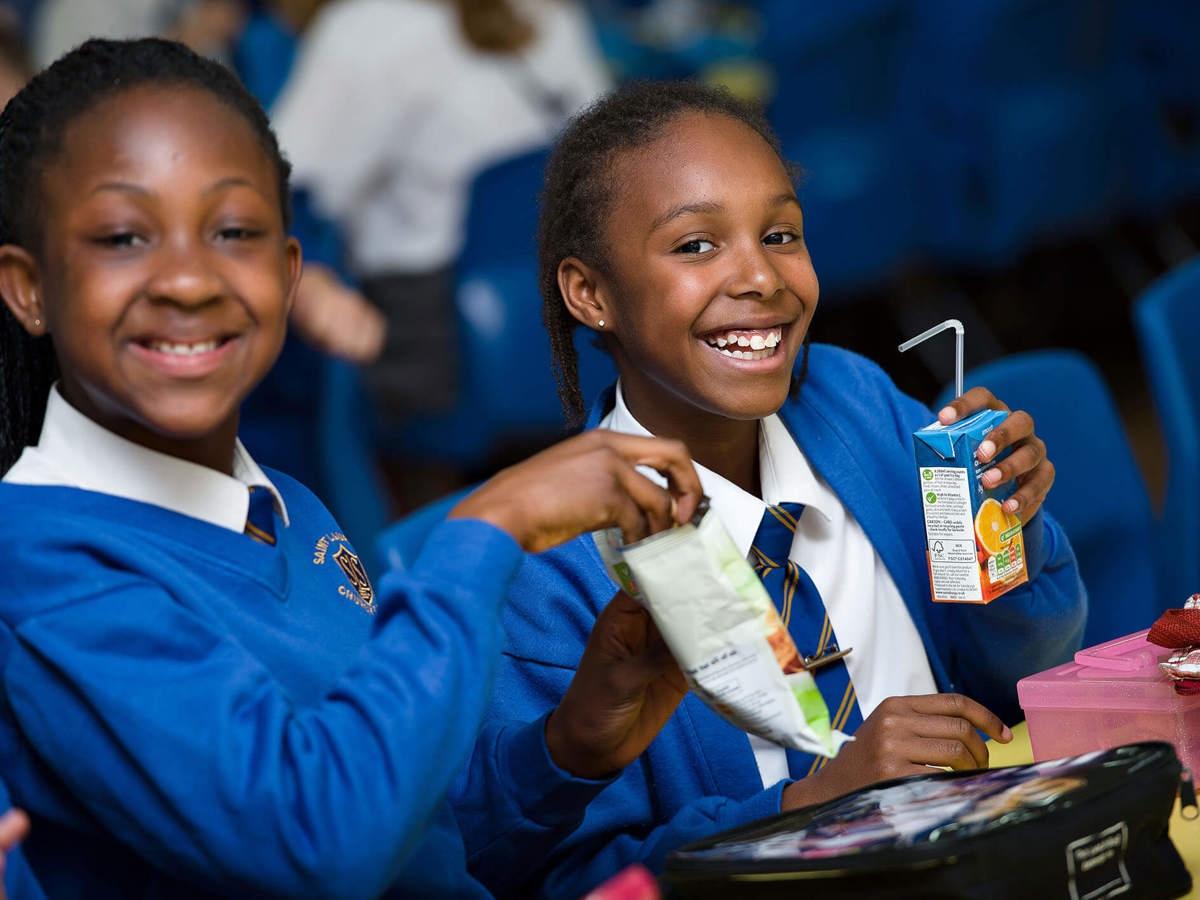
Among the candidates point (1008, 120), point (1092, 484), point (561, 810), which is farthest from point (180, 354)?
point (1008, 120)

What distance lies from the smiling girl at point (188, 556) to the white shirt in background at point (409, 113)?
2.17 metres

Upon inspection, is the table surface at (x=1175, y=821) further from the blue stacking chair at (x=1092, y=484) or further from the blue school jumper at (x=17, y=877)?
the blue school jumper at (x=17, y=877)

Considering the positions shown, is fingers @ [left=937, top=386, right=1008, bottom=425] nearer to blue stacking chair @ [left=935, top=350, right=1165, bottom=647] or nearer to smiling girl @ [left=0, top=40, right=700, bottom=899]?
smiling girl @ [left=0, top=40, right=700, bottom=899]

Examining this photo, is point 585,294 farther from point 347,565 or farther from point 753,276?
point 347,565

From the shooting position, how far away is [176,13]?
4805 mm

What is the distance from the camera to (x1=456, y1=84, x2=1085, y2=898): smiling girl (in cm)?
134

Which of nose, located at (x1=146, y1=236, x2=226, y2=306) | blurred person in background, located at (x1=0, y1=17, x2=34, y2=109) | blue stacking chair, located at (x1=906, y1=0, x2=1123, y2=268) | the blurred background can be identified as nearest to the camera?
nose, located at (x1=146, y1=236, x2=226, y2=306)


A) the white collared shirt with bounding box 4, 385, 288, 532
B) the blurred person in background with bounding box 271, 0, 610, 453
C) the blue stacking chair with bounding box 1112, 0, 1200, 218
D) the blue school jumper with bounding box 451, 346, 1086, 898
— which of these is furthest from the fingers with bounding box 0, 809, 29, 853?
the blue stacking chair with bounding box 1112, 0, 1200, 218

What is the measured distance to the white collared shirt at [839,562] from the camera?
59.7 inches

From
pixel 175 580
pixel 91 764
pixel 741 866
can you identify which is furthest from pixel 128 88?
pixel 741 866

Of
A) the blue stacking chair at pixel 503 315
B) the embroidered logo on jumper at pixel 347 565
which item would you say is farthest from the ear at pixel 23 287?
the blue stacking chair at pixel 503 315

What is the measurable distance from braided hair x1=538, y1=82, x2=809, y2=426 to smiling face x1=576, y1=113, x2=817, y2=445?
2 cm

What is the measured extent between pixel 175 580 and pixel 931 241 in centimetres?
328

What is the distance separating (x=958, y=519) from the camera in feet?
4.14
